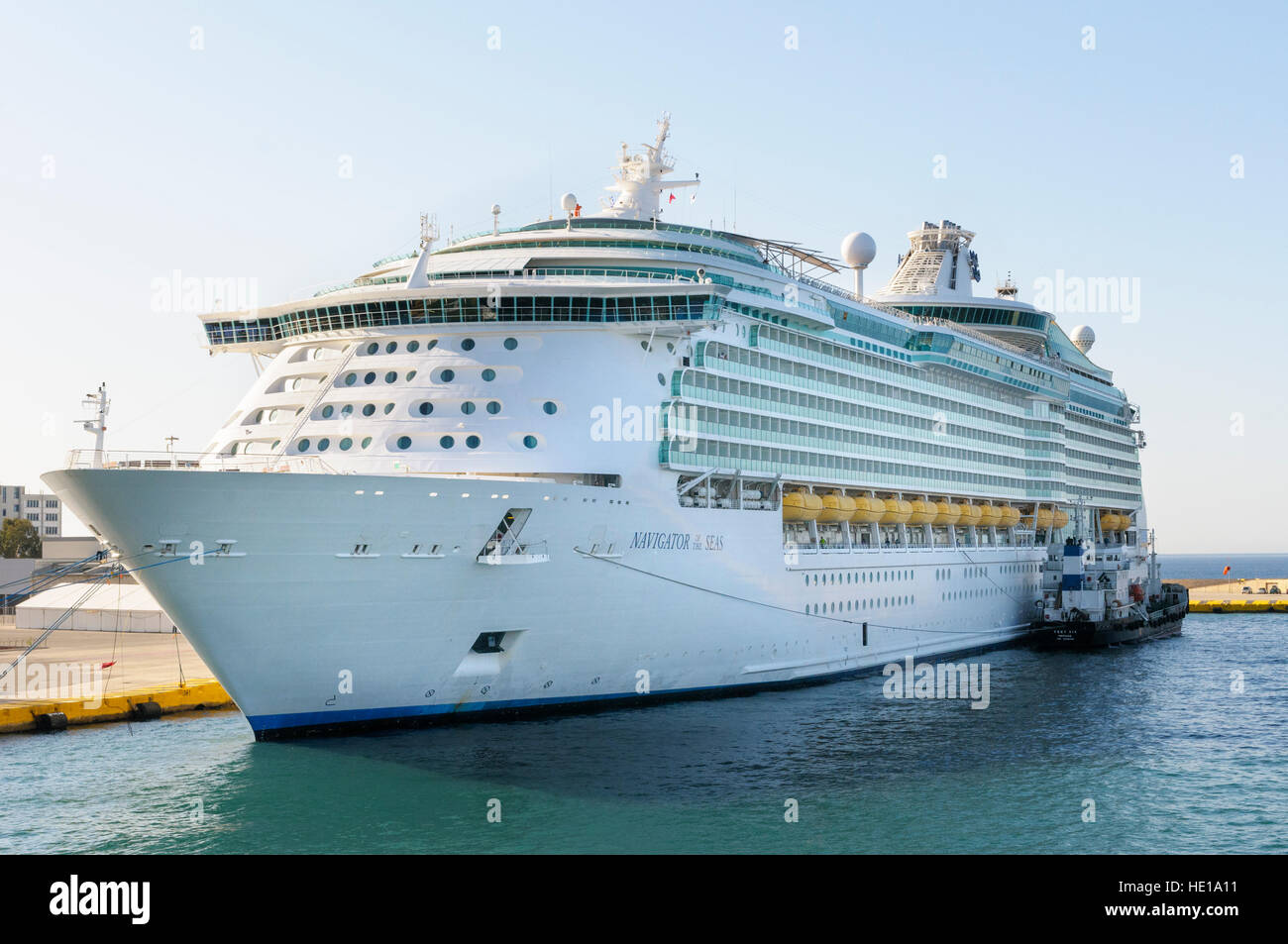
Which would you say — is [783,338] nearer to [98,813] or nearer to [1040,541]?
[98,813]

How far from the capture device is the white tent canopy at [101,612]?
1841 inches

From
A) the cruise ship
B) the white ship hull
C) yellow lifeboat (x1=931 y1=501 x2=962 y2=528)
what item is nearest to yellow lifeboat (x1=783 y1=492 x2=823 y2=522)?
the cruise ship

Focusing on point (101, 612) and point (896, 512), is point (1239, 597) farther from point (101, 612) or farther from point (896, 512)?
point (101, 612)

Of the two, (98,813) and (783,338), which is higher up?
(783,338)

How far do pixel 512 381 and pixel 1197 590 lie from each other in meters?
88.3

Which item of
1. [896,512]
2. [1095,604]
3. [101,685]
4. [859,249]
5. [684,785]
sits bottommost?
[684,785]

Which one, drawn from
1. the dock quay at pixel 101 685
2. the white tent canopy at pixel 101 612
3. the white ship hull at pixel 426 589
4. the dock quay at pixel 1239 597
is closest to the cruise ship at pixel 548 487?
the white ship hull at pixel 426 589

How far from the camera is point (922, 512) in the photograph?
139ft

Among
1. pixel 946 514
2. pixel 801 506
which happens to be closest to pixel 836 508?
pixel 801 506

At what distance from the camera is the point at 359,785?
20625mm

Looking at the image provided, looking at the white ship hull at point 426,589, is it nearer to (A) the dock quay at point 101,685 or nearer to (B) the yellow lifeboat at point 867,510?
(A) the dock quay at point 101,685

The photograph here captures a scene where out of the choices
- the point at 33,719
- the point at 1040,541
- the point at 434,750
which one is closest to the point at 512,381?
the point at 434,750

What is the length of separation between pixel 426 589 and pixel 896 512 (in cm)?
2202

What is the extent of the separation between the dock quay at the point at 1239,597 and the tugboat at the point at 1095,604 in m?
24.8
